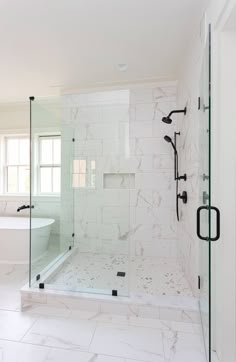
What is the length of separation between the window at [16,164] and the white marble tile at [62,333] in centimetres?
287

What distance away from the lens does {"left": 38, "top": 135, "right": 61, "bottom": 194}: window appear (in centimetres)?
314

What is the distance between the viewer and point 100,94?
9.46 ft

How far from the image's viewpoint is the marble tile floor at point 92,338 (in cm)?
144

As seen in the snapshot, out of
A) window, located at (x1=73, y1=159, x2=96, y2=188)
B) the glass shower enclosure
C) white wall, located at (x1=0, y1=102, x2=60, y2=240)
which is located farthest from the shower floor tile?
white wall, located at (x1=0, y1=102, x2=60, y2=240)

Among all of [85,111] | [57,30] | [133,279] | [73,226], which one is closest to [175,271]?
[133,279]

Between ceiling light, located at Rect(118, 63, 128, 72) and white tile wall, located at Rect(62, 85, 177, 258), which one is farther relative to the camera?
white tile wall, located at Rect(62, 85, 177, 258)

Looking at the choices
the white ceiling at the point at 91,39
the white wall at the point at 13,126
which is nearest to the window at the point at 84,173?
the white ceiling at the point at 91,39

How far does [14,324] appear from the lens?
68.8 inches

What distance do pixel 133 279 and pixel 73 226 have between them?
1.18 meters

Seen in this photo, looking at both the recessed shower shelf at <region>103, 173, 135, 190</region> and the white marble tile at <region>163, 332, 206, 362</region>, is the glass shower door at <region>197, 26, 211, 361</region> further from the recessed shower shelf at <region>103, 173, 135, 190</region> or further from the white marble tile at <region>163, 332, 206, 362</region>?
the recessed shower shelf at <region>103, 173, 135, 190</region>

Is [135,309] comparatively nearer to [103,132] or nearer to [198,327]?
[198,327]

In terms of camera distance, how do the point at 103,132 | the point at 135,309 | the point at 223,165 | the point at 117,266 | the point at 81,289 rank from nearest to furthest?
1. the point at 223,165
2. the point at 135,309
3. the point at 81,289
4. the point at 117,266
5. the point at 103,132

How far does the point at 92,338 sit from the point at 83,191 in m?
1.77

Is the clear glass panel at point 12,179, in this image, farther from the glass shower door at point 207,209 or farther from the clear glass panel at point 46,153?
the glass shower door at point 207,209
